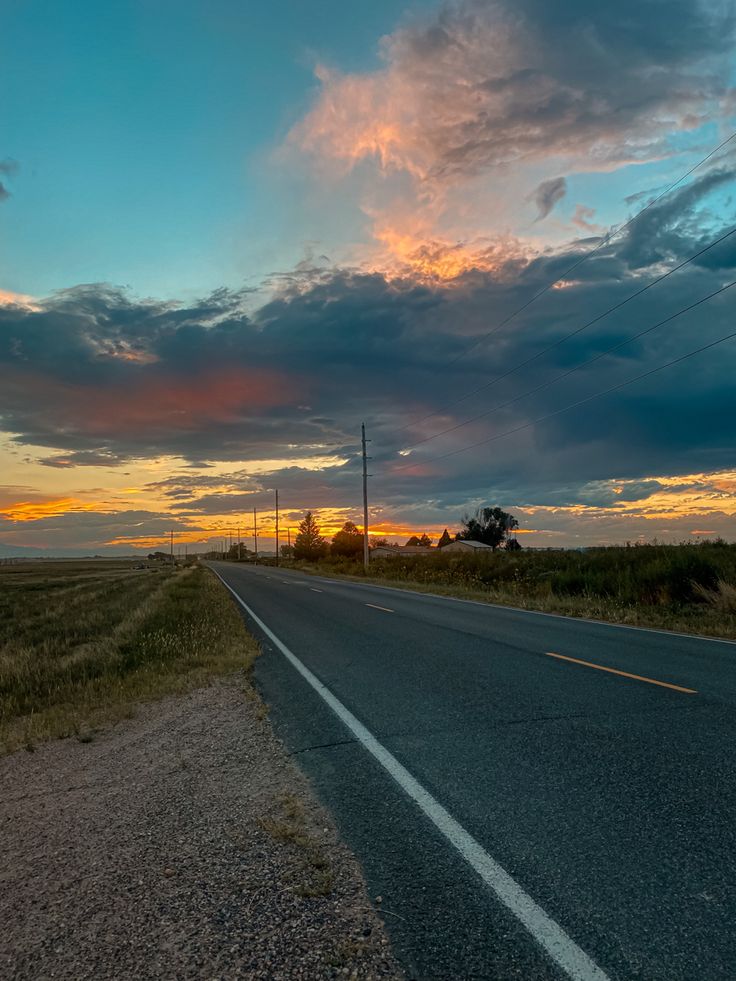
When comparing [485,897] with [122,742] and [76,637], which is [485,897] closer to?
[122,742]

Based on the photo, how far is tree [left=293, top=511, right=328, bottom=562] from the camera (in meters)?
109

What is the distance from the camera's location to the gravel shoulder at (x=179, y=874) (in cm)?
277

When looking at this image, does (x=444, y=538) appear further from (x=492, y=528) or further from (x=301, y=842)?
(x=301, y=842)

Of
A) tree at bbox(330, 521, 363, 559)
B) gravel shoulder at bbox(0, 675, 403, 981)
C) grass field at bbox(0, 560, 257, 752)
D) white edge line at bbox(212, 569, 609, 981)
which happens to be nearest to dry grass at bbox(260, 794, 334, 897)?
gravel shoulder at bbox(0, 675, 403, 981)

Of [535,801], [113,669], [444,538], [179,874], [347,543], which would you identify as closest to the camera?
[179,874]

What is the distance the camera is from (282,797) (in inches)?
178

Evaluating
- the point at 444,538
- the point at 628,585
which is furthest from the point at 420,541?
the point at 628,585

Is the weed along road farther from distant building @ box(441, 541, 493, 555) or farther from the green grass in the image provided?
distant building @ box(441, 541, 493, 555)

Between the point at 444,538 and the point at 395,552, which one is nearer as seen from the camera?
the point at 395,552

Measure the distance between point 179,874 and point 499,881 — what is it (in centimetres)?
168

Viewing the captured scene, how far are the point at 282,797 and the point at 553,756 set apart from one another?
6.97 feet

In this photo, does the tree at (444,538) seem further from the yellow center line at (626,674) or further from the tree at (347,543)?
the yellow center line at (626,674)

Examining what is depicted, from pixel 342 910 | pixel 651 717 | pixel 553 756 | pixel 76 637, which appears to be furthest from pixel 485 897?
pixel 76 637

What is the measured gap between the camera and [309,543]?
392 ft
